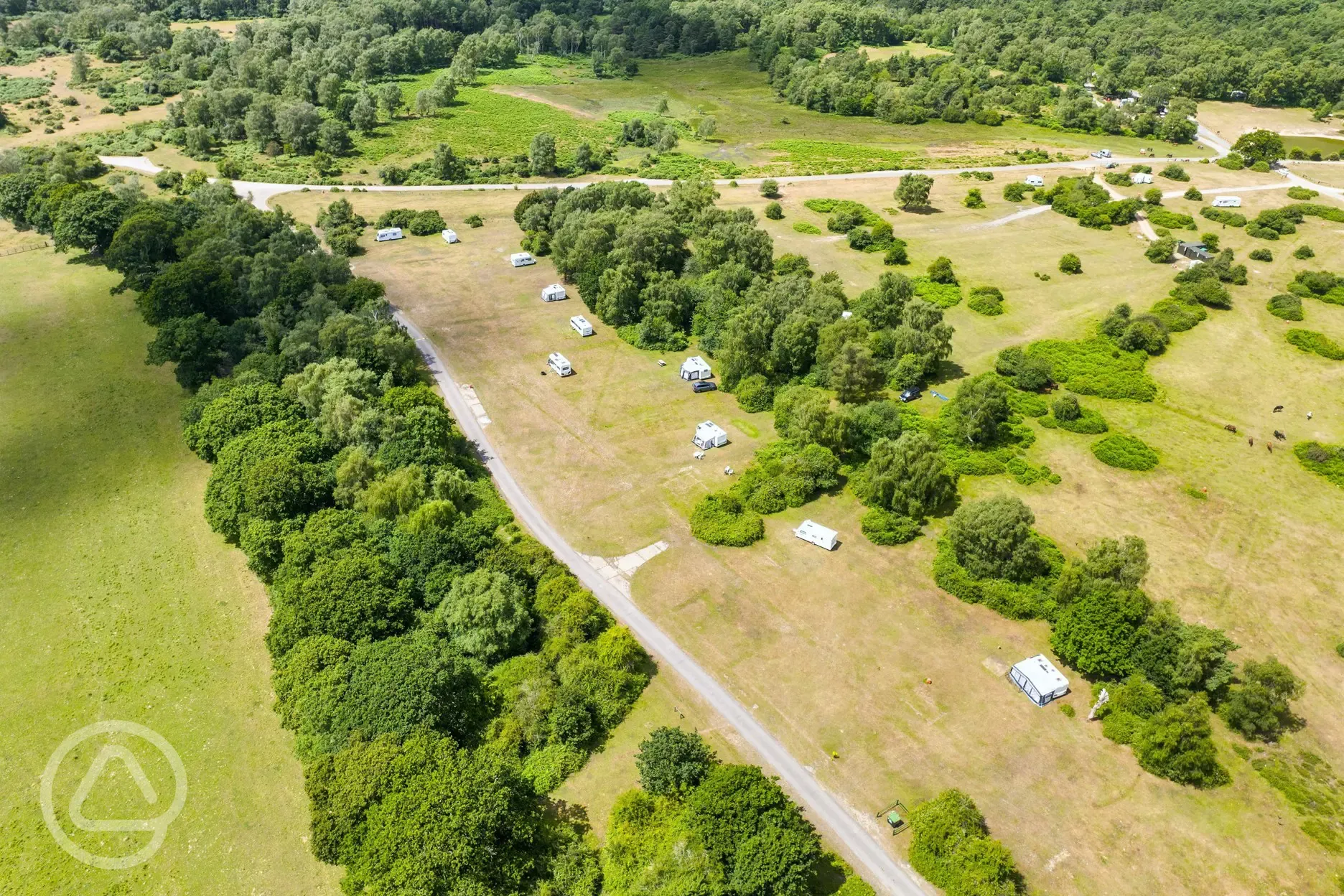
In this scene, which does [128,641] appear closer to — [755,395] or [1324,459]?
[755,395]

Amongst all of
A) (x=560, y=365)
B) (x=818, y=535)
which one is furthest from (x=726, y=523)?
(x=560, y=365)

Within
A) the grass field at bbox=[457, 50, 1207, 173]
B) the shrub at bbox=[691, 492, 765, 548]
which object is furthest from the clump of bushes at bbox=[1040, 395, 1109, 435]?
the grass field at bbox=[457, 50, 1207, 173]

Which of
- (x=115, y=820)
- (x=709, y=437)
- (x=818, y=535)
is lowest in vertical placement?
(x=115, y=820)

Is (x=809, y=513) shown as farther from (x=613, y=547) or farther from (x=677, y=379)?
(x=677, y=379)

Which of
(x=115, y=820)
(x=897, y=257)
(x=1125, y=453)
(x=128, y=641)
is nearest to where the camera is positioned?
(x=115, y=820)

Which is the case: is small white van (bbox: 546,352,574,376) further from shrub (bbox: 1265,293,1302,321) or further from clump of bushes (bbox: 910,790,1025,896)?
shrub (bbox: 1265,293,1302,321)

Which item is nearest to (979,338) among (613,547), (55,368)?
(613,547)

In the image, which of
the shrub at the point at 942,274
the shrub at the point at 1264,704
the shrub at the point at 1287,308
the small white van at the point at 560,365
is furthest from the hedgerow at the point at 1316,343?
the small white van at the point at 560,365
